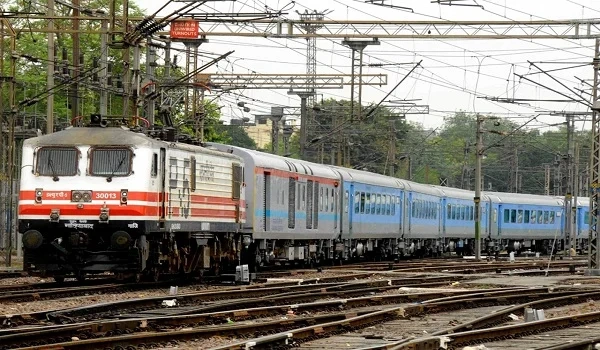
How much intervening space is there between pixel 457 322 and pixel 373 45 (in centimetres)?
3099

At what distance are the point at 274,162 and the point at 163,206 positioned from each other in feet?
31.8

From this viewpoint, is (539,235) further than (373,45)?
Yes

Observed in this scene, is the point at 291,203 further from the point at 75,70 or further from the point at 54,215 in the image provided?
the point at 54,215

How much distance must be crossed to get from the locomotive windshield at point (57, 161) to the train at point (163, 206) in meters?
0.02

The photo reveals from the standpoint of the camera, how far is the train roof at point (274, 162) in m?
32.7

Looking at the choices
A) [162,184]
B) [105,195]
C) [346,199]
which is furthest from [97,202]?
[346,199]

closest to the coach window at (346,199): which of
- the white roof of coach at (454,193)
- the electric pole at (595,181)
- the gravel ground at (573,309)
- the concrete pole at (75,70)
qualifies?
the electric pole at (595,181)

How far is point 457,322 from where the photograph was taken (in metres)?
18.9

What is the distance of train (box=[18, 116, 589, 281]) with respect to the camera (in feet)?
80.5

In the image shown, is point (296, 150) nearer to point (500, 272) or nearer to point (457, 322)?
point (500, 272)

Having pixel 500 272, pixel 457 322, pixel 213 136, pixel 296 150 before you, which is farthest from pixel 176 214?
pixel 296 150

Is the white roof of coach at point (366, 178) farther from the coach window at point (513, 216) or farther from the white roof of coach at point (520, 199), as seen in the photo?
the coach window at point (513, 216)

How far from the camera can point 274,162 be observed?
35.1m

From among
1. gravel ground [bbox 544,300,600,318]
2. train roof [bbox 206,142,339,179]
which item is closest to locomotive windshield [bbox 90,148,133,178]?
train roof [bbox 206,142,339,179]
